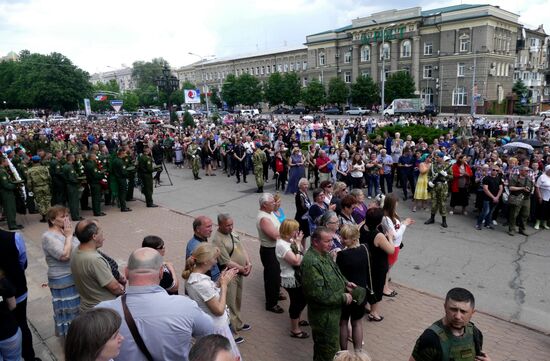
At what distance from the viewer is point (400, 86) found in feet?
178

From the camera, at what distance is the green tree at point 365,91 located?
5744 cm

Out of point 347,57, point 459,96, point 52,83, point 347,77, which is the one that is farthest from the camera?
point 347,77

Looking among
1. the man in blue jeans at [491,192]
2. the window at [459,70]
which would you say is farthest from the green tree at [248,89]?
the man in blue jeans at [491,192]

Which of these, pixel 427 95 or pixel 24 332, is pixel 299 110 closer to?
pixel 427 95

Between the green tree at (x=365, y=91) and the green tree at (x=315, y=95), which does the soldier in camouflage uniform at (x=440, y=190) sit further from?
the green tree at (x=315, y=95)

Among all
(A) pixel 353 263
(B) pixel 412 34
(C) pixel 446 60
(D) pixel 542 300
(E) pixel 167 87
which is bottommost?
(D) pixel 542 300

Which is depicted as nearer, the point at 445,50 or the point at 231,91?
the point at 445,50

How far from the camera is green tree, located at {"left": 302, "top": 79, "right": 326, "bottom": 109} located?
2468 inches

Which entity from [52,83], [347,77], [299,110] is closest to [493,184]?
[299,110]

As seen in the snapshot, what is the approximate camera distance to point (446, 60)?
56500 mm

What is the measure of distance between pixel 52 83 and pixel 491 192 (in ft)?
225

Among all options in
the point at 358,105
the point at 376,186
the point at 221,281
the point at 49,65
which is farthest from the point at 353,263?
the point at 49,65

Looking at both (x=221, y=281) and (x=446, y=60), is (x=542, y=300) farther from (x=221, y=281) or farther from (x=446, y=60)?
(x=446, y=60)

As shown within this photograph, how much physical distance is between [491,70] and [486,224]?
176 ft
